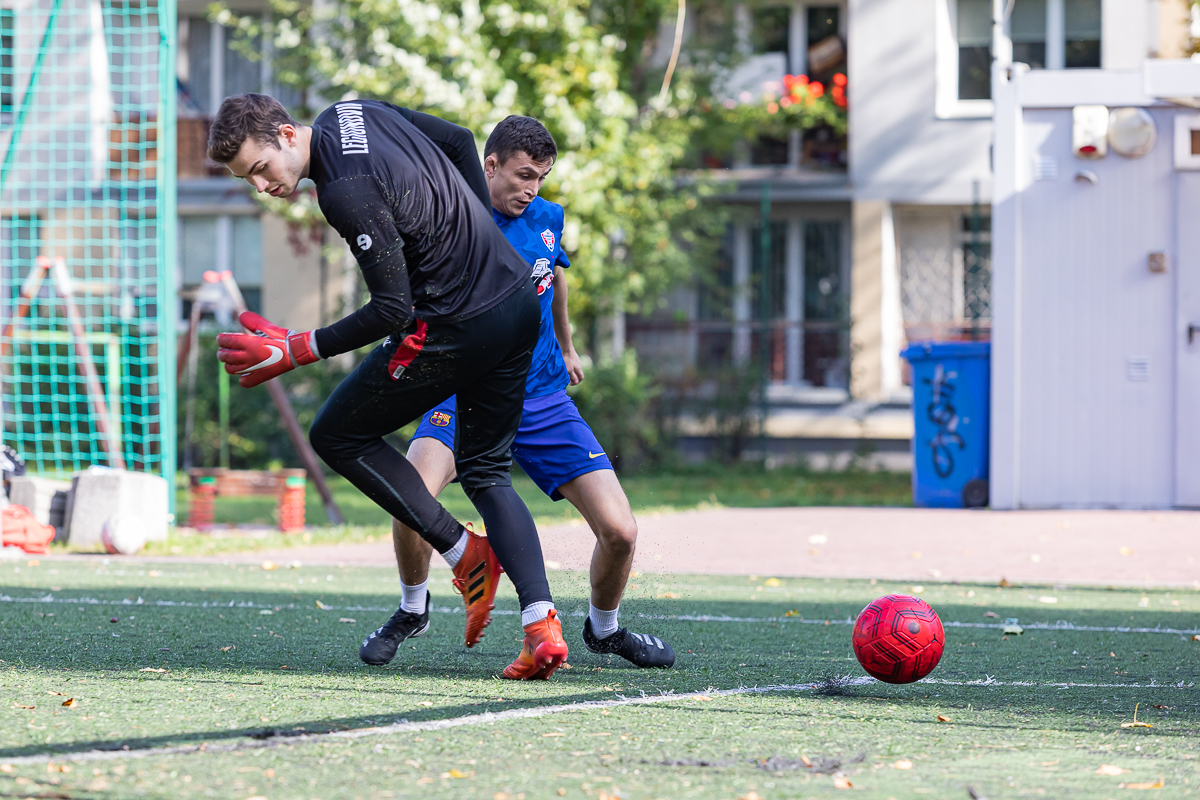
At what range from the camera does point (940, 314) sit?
19.8 metres

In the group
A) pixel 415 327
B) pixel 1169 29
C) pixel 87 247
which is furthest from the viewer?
pixel 1169 29

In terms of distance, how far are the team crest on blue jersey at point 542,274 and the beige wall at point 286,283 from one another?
17345mm

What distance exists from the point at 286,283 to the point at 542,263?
698 inches

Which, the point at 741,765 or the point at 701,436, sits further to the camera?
the point at 701,436

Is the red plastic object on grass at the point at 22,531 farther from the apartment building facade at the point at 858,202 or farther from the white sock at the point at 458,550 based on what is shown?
the apartment building facade at the point at 858,202

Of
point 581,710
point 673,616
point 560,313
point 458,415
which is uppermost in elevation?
point 560,313

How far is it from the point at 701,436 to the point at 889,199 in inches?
198

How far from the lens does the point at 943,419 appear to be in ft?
39.6

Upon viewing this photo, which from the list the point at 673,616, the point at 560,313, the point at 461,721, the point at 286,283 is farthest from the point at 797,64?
the point at 461,721

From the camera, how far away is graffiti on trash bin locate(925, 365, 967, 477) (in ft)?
39.6

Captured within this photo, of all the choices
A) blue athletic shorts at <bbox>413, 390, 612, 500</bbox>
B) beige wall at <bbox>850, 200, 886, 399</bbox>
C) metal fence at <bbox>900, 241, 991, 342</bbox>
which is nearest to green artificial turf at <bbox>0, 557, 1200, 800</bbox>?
blue athletic shorts at <bbox>413, 390, 612, 500</bbox>

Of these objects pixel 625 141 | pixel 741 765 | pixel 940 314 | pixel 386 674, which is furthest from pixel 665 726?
pixel 940 314

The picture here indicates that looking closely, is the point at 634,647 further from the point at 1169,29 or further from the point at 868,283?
the point at 1169,29

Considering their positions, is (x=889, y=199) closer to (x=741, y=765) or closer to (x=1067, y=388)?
(x=1067, y=388)
